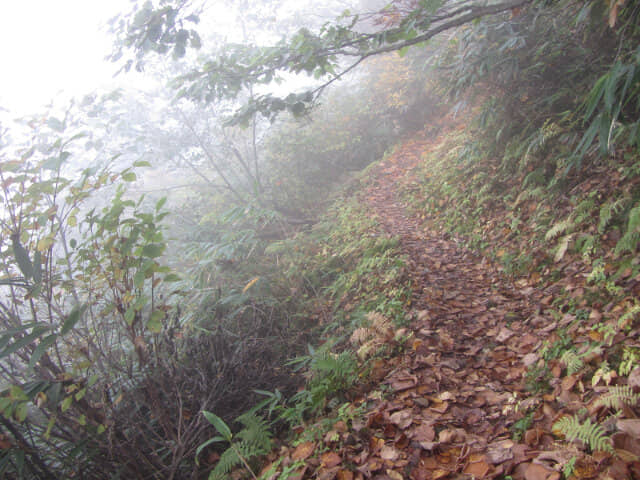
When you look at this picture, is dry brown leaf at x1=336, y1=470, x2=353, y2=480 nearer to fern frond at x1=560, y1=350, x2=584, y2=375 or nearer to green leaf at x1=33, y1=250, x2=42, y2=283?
fern frond at x1=560, y1=350, x2=584, y2=375

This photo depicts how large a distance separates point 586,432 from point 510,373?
893 millimetres

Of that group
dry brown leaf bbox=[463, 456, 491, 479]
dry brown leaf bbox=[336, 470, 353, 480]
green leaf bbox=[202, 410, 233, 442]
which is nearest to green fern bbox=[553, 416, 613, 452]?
dry brown leaf bbox=[463, 456, 491, 479]

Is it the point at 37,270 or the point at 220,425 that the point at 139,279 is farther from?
the point at 220,425

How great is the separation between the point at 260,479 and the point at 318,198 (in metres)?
7.72

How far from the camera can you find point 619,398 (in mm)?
1810

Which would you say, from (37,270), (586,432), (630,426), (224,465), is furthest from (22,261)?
(630,426)

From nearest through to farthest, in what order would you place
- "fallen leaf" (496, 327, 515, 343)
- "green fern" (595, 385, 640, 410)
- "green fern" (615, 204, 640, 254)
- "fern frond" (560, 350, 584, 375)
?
"green fern" (595, 385, 640, 410) → "fern frond" (560, 350, 584, 375) → "green fern" (615, 204, 640, 254) → "fallen leaf" (496, 327, 515, 343)

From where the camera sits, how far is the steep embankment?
182cm

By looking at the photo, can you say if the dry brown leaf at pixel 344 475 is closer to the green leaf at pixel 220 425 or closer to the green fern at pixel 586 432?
the green leaf at pixel 220 425

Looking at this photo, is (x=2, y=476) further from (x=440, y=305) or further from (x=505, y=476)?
(x=440, y=305)

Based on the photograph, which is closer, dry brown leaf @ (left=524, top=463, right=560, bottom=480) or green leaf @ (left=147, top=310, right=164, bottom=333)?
dry brown leaf @ (left=524, top=463, right=560, bottom=480)

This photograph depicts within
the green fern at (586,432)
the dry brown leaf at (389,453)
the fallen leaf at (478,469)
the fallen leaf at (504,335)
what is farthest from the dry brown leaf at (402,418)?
the fallen leaf at (504,335)

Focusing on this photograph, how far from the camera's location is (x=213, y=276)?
5.74 metres

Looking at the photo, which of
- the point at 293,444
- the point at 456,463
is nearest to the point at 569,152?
the point at 456,463
